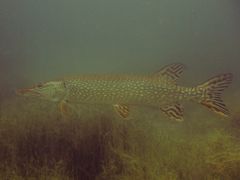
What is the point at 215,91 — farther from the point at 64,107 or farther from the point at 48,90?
the point at 48,90

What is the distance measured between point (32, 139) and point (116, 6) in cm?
11355

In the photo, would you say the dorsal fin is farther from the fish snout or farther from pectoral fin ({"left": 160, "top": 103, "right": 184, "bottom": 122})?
the fish snout

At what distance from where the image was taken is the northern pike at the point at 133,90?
20.7 ft

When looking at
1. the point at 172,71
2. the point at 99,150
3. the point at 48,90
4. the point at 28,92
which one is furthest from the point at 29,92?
the point at 172,71

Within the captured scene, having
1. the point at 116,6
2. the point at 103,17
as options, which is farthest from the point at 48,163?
the point at 116,6

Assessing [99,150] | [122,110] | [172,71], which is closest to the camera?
[99,150]

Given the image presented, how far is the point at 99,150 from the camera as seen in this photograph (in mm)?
5938

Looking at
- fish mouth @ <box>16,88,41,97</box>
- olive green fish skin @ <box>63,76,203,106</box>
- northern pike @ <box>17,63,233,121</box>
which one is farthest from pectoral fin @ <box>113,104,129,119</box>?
fish mouth @ <box>16,88,41,97</box>

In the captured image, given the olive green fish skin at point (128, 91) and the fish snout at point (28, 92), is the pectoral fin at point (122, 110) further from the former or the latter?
the fish snout at point (28, 92)

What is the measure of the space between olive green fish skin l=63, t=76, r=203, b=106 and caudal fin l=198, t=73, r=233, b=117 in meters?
0.14

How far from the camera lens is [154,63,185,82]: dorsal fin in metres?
6.45

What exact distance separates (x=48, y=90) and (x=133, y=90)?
1.40m

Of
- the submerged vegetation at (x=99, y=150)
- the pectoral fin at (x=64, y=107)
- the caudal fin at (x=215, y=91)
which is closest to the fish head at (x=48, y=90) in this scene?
the pectoral fin at (x=64, y=107)

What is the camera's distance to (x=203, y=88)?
6.30 m
